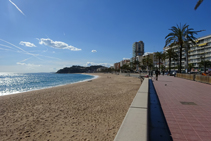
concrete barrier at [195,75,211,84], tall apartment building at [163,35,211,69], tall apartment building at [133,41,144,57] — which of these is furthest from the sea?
tall apartment building at [133,41,144,57]

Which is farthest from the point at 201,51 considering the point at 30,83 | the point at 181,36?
the point at 30,83

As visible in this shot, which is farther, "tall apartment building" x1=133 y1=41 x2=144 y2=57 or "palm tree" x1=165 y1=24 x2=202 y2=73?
"tall apartment building" x1=133 y1=41 x2=144 y2=57

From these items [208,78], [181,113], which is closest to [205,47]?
[208,78]

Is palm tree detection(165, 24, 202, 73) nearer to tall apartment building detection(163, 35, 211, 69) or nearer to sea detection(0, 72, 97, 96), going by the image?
sea detection(0, 72, 97, 96)

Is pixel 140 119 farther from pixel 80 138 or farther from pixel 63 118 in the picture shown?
pixel 63 118

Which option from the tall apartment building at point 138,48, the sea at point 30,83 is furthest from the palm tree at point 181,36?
the tall apartment building at point 138,48

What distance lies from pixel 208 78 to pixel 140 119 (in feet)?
45.7

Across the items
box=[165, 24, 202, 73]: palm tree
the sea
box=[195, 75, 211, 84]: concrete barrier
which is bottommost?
the sea

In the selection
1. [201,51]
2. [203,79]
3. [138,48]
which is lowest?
[203,79]

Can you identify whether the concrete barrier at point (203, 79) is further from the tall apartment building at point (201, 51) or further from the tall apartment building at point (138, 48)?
the tall apartment building at point (138, 48)

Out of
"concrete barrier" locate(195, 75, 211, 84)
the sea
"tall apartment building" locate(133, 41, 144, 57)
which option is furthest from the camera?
"tall apartment building" locate(133, 41, 144, 57)

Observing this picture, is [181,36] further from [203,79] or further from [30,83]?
[30,83]

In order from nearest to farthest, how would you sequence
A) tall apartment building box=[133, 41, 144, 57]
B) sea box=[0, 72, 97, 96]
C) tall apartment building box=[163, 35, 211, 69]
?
sea box=[0, 72, 97, 96]
tall apartment building box=[163, 35, 211, 69]
tall apartment building box=[133, 41, 144, 57]

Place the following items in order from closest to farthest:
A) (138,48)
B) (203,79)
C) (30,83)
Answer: (203,79), (30,83), (138,48)
